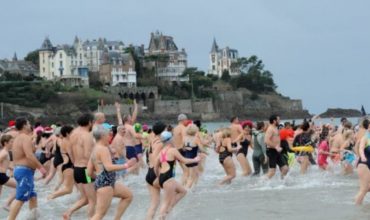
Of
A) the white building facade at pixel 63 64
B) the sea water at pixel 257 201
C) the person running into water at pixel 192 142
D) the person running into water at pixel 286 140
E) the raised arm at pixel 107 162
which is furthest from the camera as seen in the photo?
the white building facade at pixel 63 64

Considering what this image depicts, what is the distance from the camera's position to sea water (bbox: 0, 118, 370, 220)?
11.8 meters

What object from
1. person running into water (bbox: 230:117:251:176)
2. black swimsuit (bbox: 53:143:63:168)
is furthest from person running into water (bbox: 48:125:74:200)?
person running into water (bbox: 230:117:251:176)

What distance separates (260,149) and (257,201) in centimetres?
319

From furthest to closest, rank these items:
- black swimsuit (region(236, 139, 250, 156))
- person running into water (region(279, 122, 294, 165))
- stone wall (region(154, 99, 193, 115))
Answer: stone wall (region(154, 99, 193, 115))
black swimsuit (region(236, 139, 250, 156))
person running into water (region(279, 122, 294, 165))

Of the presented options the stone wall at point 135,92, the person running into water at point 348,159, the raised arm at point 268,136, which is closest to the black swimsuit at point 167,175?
the raised arm at point 268,136

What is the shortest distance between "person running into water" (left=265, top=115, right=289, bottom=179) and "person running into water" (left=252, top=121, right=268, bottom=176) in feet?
2.08

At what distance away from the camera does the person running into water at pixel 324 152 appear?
63.6 ft

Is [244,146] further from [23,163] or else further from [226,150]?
[23,163]

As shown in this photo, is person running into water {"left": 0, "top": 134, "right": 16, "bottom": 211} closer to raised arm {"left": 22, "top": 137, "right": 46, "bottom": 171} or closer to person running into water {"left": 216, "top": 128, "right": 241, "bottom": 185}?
raised arm {"left": 22, "top": 137, "right": 46, "bottom": 171}

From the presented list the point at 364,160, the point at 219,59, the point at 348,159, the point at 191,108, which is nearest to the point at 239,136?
the point at 348,159

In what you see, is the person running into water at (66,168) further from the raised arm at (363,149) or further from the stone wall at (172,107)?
the stone wall at (172,107)

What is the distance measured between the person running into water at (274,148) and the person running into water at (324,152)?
1736 millimetres

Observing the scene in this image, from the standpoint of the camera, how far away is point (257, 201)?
13.5 meters

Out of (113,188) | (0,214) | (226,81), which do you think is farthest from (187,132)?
(226,81)
